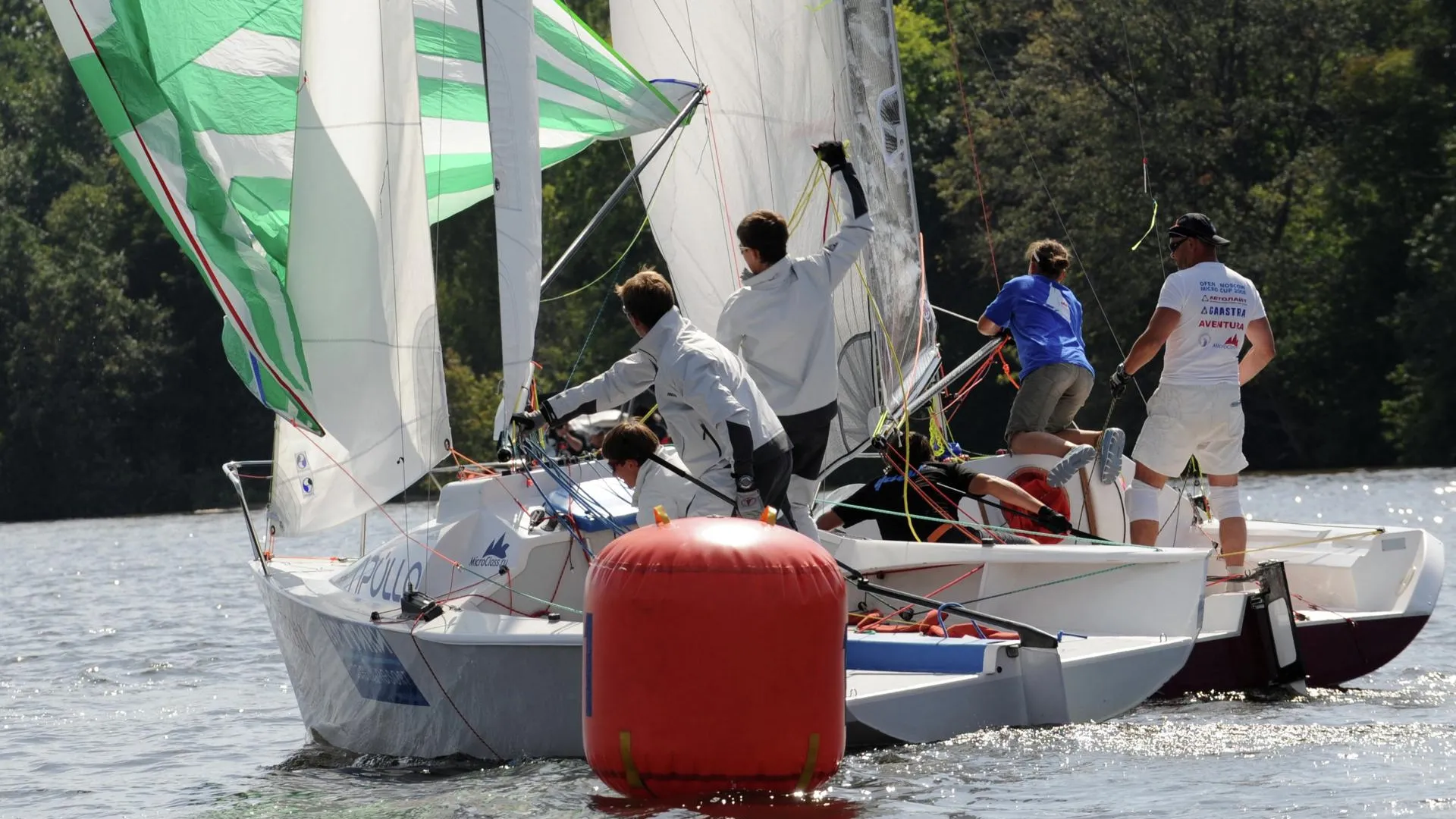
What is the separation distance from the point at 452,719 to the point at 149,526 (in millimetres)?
27216

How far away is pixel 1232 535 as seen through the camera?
9711 millimetres

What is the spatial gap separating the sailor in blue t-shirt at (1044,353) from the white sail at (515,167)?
2322mm

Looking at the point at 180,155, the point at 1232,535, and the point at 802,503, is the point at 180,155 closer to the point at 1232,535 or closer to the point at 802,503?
the point at 802,503

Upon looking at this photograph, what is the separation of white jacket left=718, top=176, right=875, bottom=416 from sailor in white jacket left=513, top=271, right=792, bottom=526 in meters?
0.59

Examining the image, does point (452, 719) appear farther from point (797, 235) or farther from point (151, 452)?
point (151, 452)

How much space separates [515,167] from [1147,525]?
3.22 metres

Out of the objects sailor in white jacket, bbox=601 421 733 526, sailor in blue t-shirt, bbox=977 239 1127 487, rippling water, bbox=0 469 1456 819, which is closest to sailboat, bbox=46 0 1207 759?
rippling water, bbox=0 469 1456 819

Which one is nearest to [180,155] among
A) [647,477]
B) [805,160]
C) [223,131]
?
[223,131]

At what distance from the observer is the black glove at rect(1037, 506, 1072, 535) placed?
364 inches

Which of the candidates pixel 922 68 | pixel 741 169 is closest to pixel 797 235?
pixel 741 169

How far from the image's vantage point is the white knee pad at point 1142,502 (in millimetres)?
9742

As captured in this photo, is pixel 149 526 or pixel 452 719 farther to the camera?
pixel 149 526

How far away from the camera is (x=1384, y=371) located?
35406mm

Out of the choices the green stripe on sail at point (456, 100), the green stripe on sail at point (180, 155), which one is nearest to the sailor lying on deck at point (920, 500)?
the green stripe on sail at point (180, 155)
